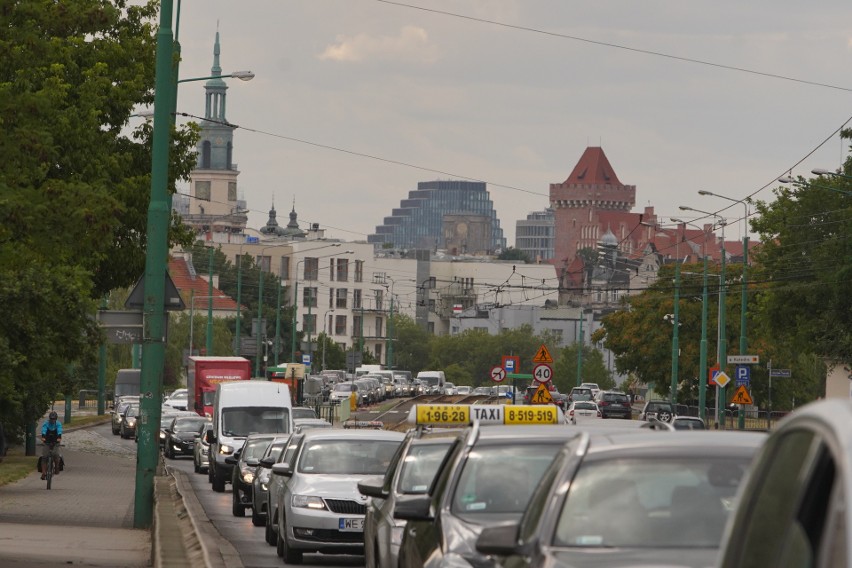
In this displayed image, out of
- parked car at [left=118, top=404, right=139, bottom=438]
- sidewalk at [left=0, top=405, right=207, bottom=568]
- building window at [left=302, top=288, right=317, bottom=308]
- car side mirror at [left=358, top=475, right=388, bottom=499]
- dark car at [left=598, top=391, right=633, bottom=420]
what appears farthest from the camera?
building window at [left=302, top=288, right=317, bottom=308]

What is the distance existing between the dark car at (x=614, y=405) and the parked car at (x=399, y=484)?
6508 centimetres

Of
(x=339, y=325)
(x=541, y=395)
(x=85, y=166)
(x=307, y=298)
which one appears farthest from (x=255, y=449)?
(x=339, y=325)

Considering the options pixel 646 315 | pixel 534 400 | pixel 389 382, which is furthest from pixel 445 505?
pixel 389 382

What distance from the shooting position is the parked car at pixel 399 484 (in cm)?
1305

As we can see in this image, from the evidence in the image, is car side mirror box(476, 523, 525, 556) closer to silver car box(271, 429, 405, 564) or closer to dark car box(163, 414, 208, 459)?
silver car box(271, 429, 405, 564)

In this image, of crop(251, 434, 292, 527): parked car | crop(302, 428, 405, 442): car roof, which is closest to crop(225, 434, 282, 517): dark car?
crop(251, 434, 292, 527): parked car

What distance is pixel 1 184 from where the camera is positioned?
18312mm

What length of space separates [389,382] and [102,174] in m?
84.1

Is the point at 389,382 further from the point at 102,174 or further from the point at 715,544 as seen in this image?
the point at 715,544

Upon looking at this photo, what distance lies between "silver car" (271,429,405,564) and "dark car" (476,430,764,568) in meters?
11.7

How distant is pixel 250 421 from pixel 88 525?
15925mm

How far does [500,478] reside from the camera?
1065 centimetres

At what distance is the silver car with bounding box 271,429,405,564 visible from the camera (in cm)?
1897

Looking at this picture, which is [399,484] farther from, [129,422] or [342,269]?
[342,269]
